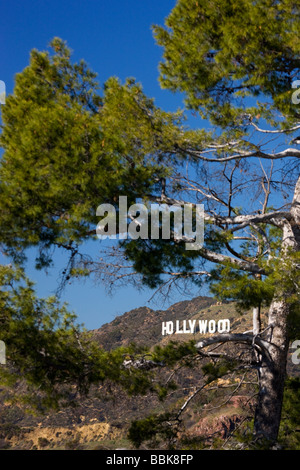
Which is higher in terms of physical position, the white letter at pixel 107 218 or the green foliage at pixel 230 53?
the green foliage at pixel 230 53

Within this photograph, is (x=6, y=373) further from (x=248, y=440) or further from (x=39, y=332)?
(x=248, y=440)

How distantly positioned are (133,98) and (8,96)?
204cm

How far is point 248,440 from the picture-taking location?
6.29 metres

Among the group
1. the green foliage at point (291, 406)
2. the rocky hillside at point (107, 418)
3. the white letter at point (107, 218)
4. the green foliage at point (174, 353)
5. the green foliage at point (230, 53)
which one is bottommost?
the rocky hillside at point (107, 418)

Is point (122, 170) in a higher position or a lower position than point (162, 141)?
lower

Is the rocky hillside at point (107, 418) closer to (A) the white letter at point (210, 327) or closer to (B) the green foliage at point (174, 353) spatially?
(A) the white letter at point (210, 327)

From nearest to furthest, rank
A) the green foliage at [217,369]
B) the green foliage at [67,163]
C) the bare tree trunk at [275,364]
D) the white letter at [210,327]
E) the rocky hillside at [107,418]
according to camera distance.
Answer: the green foliage at [67,163]
the green foliage at [217,369]
the bare tree trunk at [275,364]
the white letter at [210,327]
the rocky hillside at [107,418]

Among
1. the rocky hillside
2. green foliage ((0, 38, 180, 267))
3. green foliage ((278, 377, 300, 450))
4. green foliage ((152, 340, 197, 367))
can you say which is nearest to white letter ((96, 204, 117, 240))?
green foliage ((0, 38, 180, 267))

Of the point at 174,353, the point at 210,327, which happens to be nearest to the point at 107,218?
the point at 174,353

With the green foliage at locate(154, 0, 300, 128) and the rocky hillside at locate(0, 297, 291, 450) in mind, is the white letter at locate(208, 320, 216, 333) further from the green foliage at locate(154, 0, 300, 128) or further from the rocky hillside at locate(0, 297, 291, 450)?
the green foliage at locate(154, 0, 300, 128)

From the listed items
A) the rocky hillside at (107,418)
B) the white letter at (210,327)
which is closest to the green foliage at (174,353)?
the white letter at (210,327)

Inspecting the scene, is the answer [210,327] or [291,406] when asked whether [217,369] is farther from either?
[210,327]
